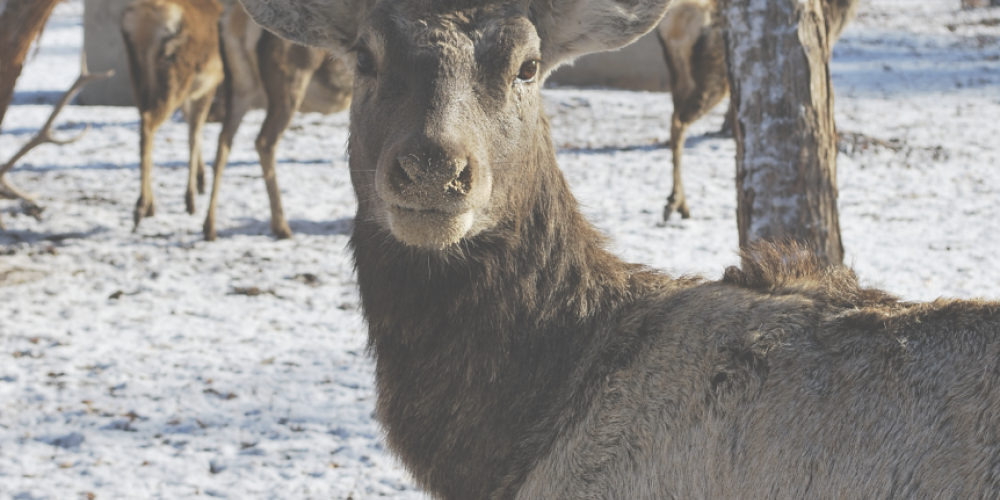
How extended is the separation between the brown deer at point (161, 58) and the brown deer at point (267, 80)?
446 mm

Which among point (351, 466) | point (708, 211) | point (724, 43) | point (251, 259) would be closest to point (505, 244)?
point (351, 466)

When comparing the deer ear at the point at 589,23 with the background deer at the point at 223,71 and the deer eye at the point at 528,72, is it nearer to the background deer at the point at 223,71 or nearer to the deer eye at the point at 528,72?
the deer eye at the point at 528,72

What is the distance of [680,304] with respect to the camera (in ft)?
8.74

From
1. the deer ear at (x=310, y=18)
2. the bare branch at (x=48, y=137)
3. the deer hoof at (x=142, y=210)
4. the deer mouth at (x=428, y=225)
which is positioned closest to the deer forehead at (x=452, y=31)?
the deer ear at (x=310, y=18)

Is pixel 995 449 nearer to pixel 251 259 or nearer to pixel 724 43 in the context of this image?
pixel 724 43

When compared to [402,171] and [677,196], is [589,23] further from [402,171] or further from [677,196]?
[677,196]

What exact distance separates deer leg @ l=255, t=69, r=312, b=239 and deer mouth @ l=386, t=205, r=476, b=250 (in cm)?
608

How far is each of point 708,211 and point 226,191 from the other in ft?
18.6

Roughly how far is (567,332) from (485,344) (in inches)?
11.0

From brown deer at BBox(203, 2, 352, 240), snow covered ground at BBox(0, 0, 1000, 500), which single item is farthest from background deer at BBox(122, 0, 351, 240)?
snow covered ground at BBox(0, 0, 1000, 500)

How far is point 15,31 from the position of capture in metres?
Answer: 6.23

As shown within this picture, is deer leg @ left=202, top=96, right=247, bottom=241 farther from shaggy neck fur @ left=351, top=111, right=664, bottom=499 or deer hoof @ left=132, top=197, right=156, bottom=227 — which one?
shaggy neck fur @ left=351, top=111, right=664, bottom=499

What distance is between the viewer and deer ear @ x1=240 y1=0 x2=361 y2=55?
3.12m

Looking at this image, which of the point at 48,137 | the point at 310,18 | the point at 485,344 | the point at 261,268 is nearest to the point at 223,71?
the point at 48,137
